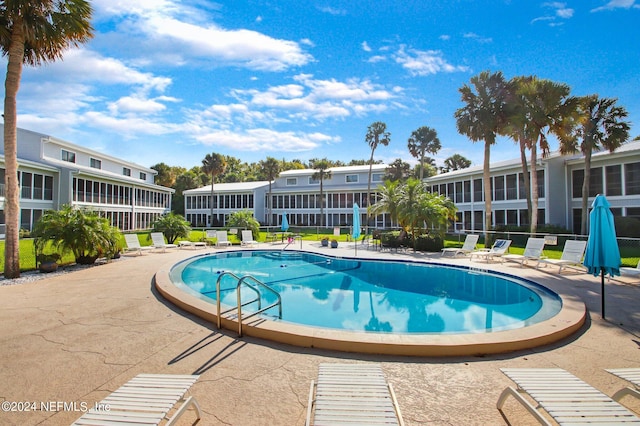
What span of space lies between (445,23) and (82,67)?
14185mm

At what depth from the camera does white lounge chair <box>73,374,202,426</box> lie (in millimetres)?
2357

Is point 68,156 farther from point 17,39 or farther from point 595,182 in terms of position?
point 595,182

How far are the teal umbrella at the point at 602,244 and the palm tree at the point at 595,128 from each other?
→ 1600 centimetres

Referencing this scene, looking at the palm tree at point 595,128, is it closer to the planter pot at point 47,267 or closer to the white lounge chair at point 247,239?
the white lounge chair at point 247,239

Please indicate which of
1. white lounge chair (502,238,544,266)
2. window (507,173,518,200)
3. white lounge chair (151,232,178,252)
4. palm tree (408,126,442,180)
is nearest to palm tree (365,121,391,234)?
palm tree (408,126,442,180)

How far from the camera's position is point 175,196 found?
172 ft

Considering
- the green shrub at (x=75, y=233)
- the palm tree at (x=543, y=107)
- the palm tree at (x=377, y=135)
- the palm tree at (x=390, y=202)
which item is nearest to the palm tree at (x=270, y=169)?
the palm tree at (x=377, y=135)

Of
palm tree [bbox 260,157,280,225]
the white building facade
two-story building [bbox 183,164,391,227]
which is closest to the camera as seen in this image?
the white building facade

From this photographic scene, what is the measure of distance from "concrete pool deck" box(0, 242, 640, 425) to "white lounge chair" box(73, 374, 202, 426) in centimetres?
50

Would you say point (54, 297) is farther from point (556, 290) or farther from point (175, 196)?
point (175, 196)

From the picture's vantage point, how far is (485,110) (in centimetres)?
2142

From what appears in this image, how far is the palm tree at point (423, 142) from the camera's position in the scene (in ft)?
133

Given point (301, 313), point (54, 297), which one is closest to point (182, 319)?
point (301, 313)

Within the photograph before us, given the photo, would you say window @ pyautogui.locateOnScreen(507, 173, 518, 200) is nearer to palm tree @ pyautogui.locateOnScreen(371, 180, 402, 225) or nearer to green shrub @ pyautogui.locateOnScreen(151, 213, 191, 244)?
→ palm tree @ pyautogui.locateOnScreen(371, 180, 402, 225)
